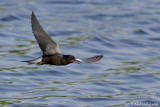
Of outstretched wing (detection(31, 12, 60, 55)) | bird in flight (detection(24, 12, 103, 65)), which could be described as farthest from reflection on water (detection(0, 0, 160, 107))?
outstretched wing (detection(31, 12, 60, 55))

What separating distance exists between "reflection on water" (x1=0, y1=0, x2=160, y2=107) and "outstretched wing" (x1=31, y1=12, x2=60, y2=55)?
1.45 m

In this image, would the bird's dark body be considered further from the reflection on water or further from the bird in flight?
the reflection on water

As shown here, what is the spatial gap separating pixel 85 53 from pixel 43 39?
18.8 ft

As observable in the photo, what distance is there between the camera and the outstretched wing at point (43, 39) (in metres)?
10.1

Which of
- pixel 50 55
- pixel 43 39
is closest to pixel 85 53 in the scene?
pixel 50 55

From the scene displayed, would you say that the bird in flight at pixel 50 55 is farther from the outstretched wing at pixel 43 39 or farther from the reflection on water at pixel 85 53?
the reflection on water at pixel 85 53

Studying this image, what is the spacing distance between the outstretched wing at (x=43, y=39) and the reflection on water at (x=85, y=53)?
4.76 ft

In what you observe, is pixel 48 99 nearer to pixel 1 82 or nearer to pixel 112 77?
pixel 1 82

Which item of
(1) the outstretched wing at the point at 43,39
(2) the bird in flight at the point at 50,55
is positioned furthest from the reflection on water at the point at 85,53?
(1) the outstretched wing at the point at 43,39

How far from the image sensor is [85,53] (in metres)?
16.0

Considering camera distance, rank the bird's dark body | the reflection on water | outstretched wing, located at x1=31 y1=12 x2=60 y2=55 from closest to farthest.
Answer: outstretched wing, located at x1=31 y1=12 x2=60 y2=55, the bird's dark body, the reflection on water

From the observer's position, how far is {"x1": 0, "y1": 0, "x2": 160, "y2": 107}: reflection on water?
1241 centimetres

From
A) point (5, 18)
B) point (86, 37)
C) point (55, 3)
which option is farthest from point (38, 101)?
point (55, 3)

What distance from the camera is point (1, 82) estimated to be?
42.9ft
